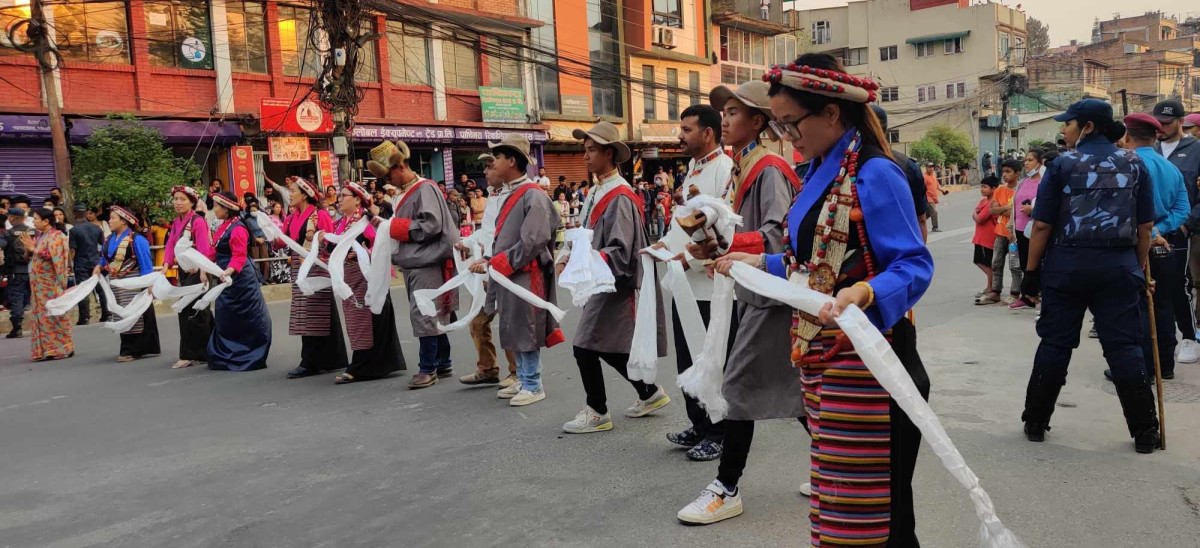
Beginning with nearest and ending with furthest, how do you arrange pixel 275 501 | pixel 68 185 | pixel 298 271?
pixel 275 501 → pixel 298 271 → pixel 68 185

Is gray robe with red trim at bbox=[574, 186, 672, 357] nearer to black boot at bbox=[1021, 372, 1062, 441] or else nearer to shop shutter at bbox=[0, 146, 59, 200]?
black boot at bbox=[1021, 372, 1062, 441]

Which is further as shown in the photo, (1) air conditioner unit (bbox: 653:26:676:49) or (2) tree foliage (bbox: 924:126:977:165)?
(2) tree foliage (bbox: 924:126:977:165)

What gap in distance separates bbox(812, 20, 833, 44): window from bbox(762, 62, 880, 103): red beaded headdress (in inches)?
2405

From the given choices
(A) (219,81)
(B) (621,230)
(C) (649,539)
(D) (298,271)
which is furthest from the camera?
(A) (219,81)

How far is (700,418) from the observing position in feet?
16.4

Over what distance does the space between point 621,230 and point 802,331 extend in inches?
112

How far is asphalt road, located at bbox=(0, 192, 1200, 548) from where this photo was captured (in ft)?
12.8

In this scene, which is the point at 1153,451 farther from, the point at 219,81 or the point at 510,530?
the point at 219,81

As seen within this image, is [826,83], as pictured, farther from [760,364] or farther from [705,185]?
[705,185]

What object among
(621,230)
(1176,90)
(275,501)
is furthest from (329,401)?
(1176,90)

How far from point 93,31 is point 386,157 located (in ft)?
50.2

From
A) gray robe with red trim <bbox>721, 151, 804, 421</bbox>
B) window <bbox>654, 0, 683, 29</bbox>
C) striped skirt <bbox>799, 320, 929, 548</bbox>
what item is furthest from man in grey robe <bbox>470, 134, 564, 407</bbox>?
window <bbox>654, 0, 683, 29</bbox>

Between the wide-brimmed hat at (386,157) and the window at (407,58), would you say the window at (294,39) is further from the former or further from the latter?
the wide-brimmed hat at (386,157)

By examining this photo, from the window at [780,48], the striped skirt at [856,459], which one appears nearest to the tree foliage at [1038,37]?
the window at [780,48]
